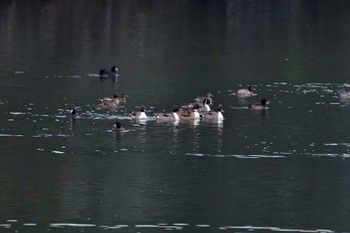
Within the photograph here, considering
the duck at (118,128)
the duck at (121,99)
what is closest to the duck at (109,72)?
the duck at (121,99)

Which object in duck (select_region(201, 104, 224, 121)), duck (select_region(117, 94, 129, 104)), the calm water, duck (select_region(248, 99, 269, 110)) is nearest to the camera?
the calm water

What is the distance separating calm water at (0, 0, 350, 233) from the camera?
29.5 m

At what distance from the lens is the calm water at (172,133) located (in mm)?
29484

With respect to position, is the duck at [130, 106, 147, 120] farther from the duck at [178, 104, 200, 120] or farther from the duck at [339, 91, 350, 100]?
the duck at [339, 91, 350, 100]

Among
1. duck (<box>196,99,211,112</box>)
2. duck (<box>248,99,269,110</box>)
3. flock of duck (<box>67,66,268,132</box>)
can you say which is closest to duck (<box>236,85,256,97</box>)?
flock of duck (<box>67,66,268,132</box>)

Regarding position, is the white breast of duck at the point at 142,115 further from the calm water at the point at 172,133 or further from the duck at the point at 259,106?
the duck at the point at 259,106

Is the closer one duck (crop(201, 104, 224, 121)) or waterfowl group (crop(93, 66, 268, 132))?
waterfowl group (crop(93, 66, 268, 132))

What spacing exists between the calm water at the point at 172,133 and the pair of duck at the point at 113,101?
9.9 inches

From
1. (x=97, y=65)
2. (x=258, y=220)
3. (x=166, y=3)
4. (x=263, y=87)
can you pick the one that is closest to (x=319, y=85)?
(x=263, y=87)

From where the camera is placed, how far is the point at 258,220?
28.8m

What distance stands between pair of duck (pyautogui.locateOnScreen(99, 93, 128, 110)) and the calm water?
25 cm

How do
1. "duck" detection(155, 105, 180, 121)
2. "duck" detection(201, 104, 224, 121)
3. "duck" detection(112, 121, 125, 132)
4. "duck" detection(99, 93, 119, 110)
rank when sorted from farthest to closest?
"duck" detection(99, 93, 119, 110) < "duck" detection(201, 104, 224, 121) < "duck" detection(155, 105, 180, 121) < "duck" detection(112, 121, 125, 132)

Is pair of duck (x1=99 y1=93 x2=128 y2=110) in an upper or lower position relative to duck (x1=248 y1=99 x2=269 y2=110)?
upper

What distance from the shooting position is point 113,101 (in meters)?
43.9
